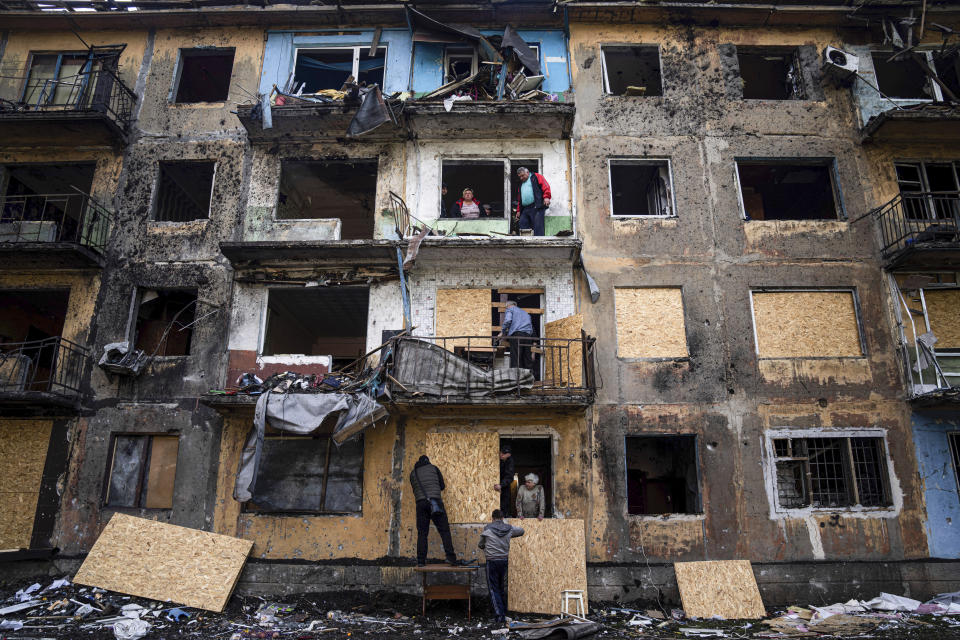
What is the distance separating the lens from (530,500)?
37.8ft

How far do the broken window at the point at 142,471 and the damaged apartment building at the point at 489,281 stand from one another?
0.22 feet

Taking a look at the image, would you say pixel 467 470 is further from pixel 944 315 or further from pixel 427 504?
pixel 944 315

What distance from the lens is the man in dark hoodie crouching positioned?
9.47 metres

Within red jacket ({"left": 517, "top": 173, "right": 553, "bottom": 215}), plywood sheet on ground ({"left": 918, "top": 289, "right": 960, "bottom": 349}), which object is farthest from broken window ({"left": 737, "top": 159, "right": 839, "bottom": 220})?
red jacket ({"left": 517, "top": 173, "right": 553, "bottom": 215})

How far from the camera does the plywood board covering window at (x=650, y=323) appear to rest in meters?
12.5

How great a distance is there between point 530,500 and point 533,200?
253 inches

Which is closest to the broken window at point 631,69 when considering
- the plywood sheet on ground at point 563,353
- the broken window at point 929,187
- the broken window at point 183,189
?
the broken window at point 929,187

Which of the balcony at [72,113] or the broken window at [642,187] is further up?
the balcony at [72,113]

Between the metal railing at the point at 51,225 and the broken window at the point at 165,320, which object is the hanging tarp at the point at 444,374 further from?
the metal railing at the point at 51,225

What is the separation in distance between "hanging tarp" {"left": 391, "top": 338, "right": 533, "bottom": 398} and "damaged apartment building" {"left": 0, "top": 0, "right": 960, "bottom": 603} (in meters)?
0.06

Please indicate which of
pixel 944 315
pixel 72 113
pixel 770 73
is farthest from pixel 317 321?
pixel 944 315

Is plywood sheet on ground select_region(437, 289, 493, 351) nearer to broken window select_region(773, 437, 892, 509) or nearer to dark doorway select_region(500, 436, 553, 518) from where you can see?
dark doorway select_region(500, 436, 553, 518)

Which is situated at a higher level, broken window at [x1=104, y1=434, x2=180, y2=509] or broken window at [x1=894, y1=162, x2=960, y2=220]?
broken window at [x1=894, y1=162, x2=960, y2=220]

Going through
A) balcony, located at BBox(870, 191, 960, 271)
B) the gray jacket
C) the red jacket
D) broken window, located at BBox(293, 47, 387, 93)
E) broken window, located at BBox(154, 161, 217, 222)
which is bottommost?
the gray jacket
